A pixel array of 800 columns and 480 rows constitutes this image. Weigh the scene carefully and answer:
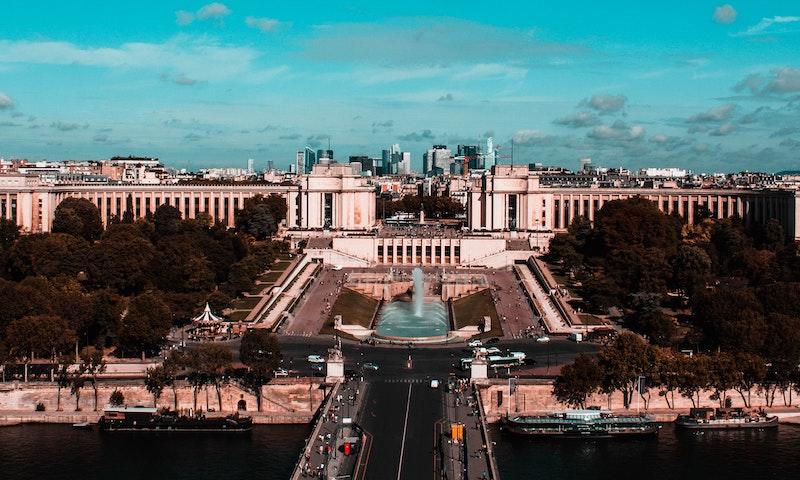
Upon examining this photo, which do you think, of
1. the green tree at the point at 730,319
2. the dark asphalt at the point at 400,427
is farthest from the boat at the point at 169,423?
the green tree at the point at 730,319

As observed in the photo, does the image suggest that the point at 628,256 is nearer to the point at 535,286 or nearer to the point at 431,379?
the point at 535,286

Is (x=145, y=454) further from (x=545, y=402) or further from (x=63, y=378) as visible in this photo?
(x=545, y=402)

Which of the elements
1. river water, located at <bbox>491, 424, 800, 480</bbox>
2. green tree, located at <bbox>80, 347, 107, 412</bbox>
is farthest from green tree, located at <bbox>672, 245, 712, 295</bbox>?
green tree, located at <bbox>80, 347, 107, 412</bbox>

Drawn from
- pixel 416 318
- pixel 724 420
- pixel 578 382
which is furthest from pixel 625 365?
pixel 416 318

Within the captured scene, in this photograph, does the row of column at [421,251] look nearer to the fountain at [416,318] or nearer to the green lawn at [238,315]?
the fountain at [416,318]

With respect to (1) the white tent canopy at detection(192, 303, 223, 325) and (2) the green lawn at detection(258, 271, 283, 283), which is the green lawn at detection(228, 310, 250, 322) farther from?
(2) the green lawn at detection(258, 271, 283, 283)
